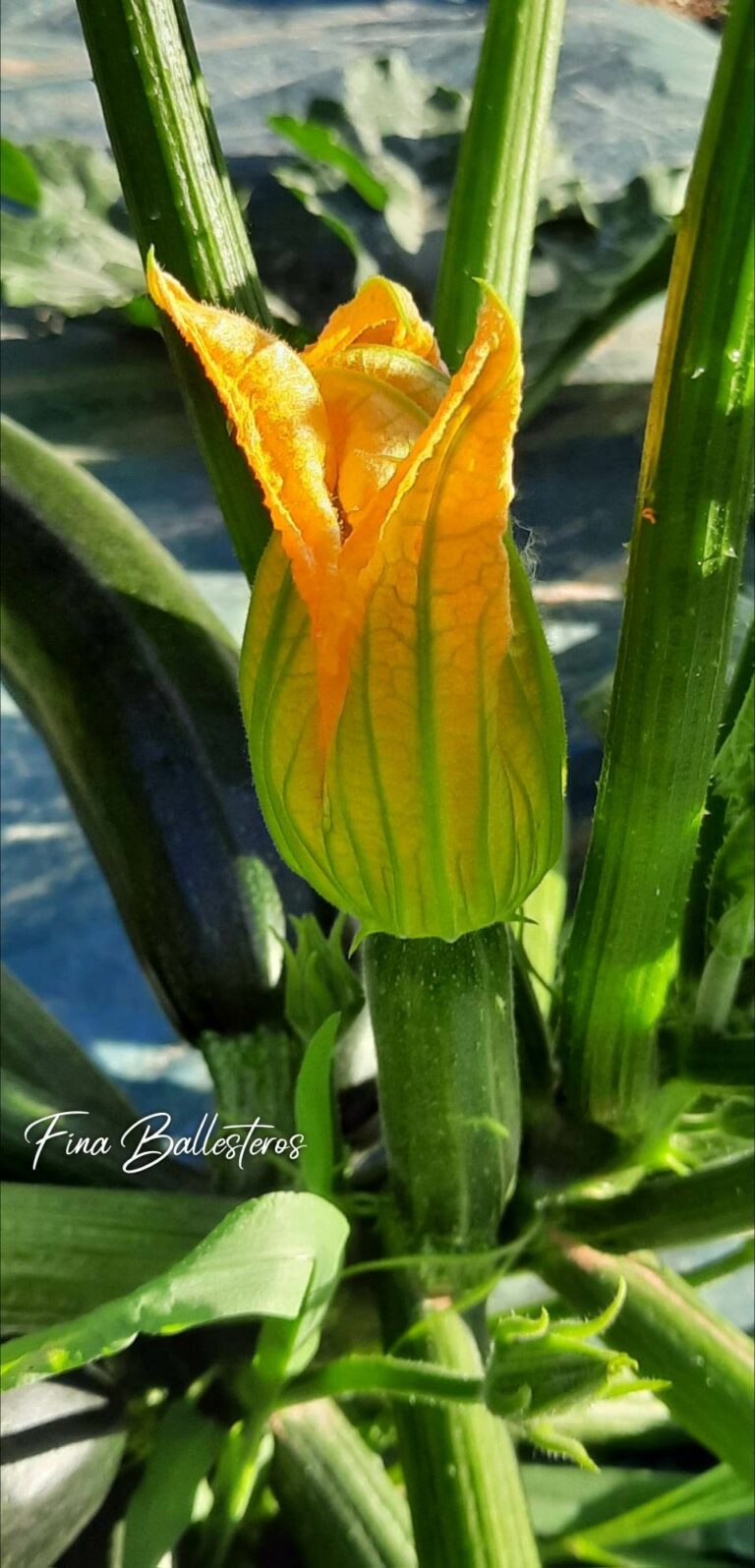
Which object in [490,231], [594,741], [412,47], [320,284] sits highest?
[412,47]

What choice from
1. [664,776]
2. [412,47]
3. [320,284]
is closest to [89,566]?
[664,776]

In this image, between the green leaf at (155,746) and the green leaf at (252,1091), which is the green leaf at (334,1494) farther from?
the green leaf at (155,746)

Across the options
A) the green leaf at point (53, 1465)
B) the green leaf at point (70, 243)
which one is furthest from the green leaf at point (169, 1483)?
the green leaf at point (70, 243)

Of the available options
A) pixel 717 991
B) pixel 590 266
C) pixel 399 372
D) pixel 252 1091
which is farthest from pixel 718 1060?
pixel 590 266

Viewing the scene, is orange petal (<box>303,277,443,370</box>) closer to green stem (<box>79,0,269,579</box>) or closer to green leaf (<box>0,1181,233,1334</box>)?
green stem (<box>79,0,269,579</box>)

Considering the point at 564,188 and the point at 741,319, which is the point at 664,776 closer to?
the point at 741,319

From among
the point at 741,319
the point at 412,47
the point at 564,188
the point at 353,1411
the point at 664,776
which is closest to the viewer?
the point at 741,319
